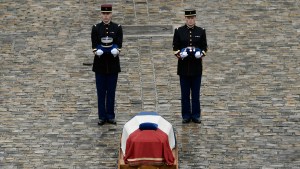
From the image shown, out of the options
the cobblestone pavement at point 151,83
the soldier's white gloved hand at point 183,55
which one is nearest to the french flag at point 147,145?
the cobblestone pavement at point 151,83

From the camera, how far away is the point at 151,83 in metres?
17.0

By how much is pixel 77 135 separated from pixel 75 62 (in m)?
3.38

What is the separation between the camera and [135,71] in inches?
688

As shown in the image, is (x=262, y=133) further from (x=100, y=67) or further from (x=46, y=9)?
(x=46, y=9)

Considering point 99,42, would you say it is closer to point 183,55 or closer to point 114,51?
point 114,51

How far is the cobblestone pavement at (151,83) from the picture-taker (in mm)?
14320

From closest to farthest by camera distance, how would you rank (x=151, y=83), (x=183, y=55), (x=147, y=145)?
1. (x=147, y=145)
2. (x=183, y=55)
3. (x=151, y=83)

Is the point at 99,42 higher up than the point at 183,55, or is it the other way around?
the point at 99,42

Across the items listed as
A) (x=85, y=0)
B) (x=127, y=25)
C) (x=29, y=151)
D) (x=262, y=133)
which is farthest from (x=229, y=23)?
(x=29, y=151)

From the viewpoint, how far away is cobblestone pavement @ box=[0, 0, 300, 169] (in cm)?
1432

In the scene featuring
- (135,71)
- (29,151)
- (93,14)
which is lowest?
(29,151)

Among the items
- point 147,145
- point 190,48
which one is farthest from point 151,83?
point 147,145

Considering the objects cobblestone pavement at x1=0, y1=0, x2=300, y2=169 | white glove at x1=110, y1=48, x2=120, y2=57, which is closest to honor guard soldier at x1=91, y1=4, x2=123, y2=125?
white glove at x1=110, y1=48, x2=120, y2=57

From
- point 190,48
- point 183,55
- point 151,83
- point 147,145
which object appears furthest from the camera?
point 151,83
